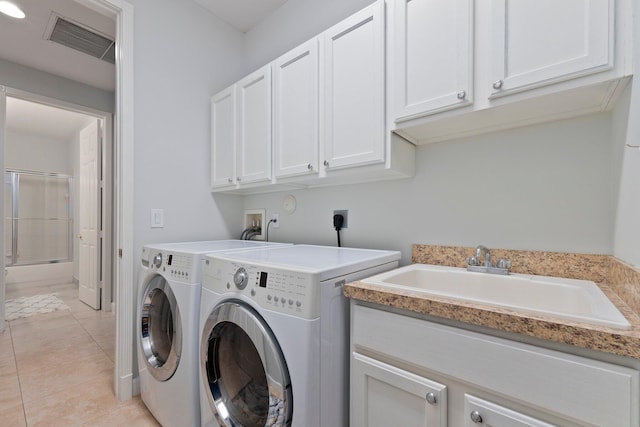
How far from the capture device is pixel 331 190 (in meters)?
1.89

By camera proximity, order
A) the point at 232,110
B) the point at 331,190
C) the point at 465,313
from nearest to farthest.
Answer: the point at 465,313 → the point at 331,190 → the point at 232,110

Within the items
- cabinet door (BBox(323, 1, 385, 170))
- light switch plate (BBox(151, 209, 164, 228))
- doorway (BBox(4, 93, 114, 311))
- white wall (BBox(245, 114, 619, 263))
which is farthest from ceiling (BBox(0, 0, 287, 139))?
white wall (BBox(245, 114, 619, 263))

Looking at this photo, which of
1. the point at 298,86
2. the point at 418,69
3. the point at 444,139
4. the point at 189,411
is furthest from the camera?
the point at 298,86

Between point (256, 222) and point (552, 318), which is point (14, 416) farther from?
point (552, 318)

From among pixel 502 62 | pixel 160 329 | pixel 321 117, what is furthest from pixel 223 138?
pixel 502 62

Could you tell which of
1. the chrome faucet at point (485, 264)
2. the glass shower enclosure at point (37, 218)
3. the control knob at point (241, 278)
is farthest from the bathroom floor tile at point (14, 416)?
the glass shower enclosure at point (37, 218)

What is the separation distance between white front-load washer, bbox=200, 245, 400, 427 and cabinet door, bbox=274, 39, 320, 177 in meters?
0.73

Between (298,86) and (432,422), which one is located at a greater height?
(298,86)

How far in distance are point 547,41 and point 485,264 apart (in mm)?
839

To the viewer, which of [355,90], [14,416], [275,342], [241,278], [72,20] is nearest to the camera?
[275,342]

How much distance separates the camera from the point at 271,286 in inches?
38.8

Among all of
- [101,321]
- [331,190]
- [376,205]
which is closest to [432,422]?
[376,205]

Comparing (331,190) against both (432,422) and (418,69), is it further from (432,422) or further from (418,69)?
(432,422)

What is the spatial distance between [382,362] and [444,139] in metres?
1.07
